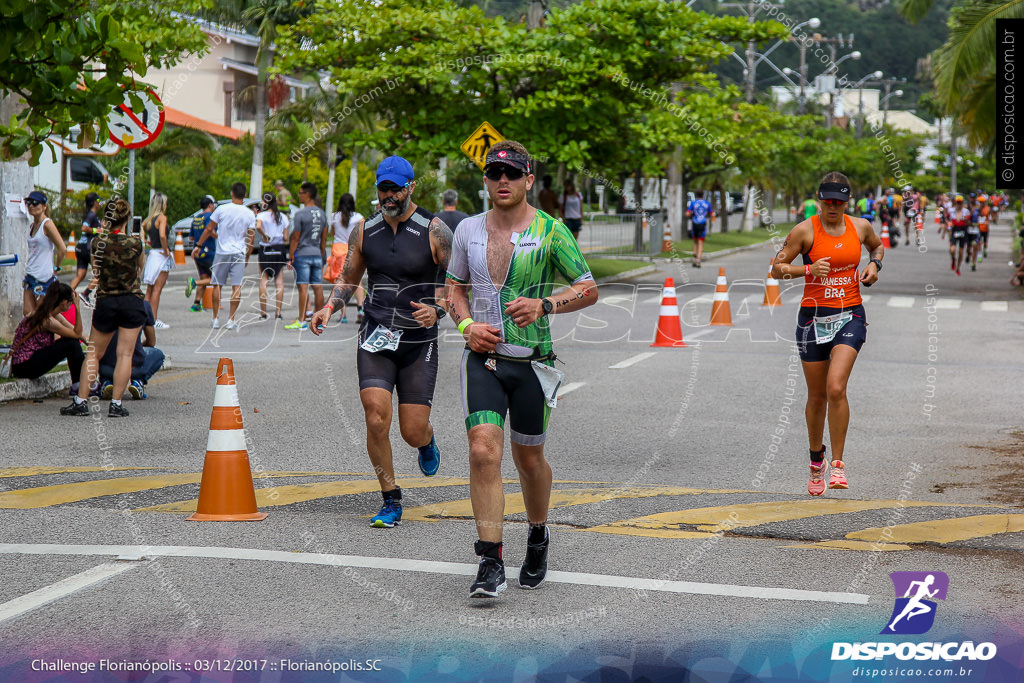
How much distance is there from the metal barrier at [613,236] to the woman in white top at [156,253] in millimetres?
16611

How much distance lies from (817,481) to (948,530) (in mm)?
1174

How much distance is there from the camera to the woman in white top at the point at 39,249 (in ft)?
44.9

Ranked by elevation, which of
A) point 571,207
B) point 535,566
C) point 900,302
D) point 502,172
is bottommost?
point 535,566

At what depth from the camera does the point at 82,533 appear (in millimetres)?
6496

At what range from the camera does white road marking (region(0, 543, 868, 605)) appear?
5.42m

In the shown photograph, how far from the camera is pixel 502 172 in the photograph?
5.51m

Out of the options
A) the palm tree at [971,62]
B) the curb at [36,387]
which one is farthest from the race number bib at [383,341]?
the palm tree at [971,62]

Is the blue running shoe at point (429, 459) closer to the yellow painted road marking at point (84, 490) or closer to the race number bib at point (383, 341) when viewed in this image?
the race number bib at point (383, 341)

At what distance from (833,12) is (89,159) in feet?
184

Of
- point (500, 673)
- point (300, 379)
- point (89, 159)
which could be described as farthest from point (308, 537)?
point (89, 159)

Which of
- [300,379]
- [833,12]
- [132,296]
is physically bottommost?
[300,379]

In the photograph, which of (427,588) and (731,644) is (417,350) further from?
(731,644)

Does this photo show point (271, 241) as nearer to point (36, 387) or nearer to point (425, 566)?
point (36, 387)

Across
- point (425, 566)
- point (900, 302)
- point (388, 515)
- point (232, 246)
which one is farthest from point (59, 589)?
point (900, 302)
